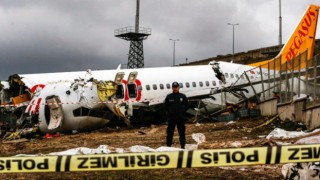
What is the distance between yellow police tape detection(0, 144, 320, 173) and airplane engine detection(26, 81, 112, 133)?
15749 millimetres

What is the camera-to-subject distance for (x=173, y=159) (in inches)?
233

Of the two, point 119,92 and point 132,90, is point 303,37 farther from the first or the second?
point 119,92

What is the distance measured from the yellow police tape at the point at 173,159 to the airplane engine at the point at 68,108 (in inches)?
620

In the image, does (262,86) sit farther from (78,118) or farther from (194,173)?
(194,173)

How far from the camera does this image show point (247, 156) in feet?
19.3

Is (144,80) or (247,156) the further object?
(144,80)

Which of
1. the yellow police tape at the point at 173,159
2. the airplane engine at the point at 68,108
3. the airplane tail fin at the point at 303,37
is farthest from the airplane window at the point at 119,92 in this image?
the yellow police tape at the point at 173,159

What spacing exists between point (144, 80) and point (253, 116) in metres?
5.63

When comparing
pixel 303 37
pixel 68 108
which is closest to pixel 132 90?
pixel 68 108

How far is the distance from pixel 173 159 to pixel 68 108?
16.5m

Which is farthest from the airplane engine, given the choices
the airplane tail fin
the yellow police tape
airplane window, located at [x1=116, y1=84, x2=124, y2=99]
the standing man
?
the yellow police tape

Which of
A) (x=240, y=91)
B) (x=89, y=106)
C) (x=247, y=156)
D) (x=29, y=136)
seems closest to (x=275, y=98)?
(x=240, y=91)

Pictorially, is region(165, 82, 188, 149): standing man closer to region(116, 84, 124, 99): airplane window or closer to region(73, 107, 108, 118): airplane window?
region(73, 107, 108, 118): airplane window

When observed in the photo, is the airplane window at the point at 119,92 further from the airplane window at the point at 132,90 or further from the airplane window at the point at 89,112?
the airplane window at the point at 89,112
